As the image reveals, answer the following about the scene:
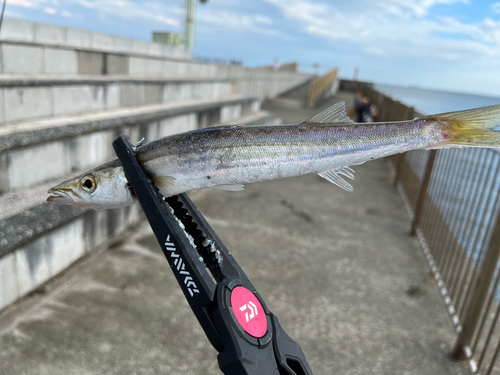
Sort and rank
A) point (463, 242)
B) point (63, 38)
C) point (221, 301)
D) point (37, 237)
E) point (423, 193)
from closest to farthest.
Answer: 1. point (221, 301)
2. point (37, 237)
3. point (463, 242)
4. point (423, 193)
5. point (63, 38)

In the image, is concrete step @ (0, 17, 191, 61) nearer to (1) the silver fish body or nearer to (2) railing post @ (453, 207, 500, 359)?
(1) the silver fish body

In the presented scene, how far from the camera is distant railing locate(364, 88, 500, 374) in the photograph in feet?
10.6

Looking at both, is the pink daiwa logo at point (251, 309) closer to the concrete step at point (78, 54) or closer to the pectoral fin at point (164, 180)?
the pectoral fin at point (164, 180)

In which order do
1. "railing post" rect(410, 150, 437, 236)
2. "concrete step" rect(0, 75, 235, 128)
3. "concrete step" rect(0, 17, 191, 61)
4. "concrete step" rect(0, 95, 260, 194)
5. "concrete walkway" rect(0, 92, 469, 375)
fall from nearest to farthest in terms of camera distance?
"concrete walkway" rect(0, 92, 469, 375), "concrete step" rect(0, 95, 260, 194), "concrete step" rect(0, 75, 235, 128), "concrete step" rect(0, 17, 191, 61), "railing post" rect(410, 150, 437, 236)

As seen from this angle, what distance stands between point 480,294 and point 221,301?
281 centimetres

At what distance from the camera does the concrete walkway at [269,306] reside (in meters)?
3.01

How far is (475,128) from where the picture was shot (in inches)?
47.9

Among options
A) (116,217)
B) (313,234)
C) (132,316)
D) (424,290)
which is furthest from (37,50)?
(424,290)

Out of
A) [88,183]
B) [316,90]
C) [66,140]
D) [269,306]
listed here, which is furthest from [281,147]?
[316,90]

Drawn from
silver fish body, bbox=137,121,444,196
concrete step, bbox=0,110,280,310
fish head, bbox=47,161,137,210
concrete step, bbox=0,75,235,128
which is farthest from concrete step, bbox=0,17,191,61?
silver fish body, bbox=137,121,444,196

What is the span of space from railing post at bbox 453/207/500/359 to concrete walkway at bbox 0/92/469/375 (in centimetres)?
19

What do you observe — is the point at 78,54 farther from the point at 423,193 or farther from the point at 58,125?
the point at 423,193

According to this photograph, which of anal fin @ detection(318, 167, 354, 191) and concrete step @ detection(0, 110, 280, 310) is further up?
anal fin @ detection(318, 167, 354, 191)

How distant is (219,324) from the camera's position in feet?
4.34
